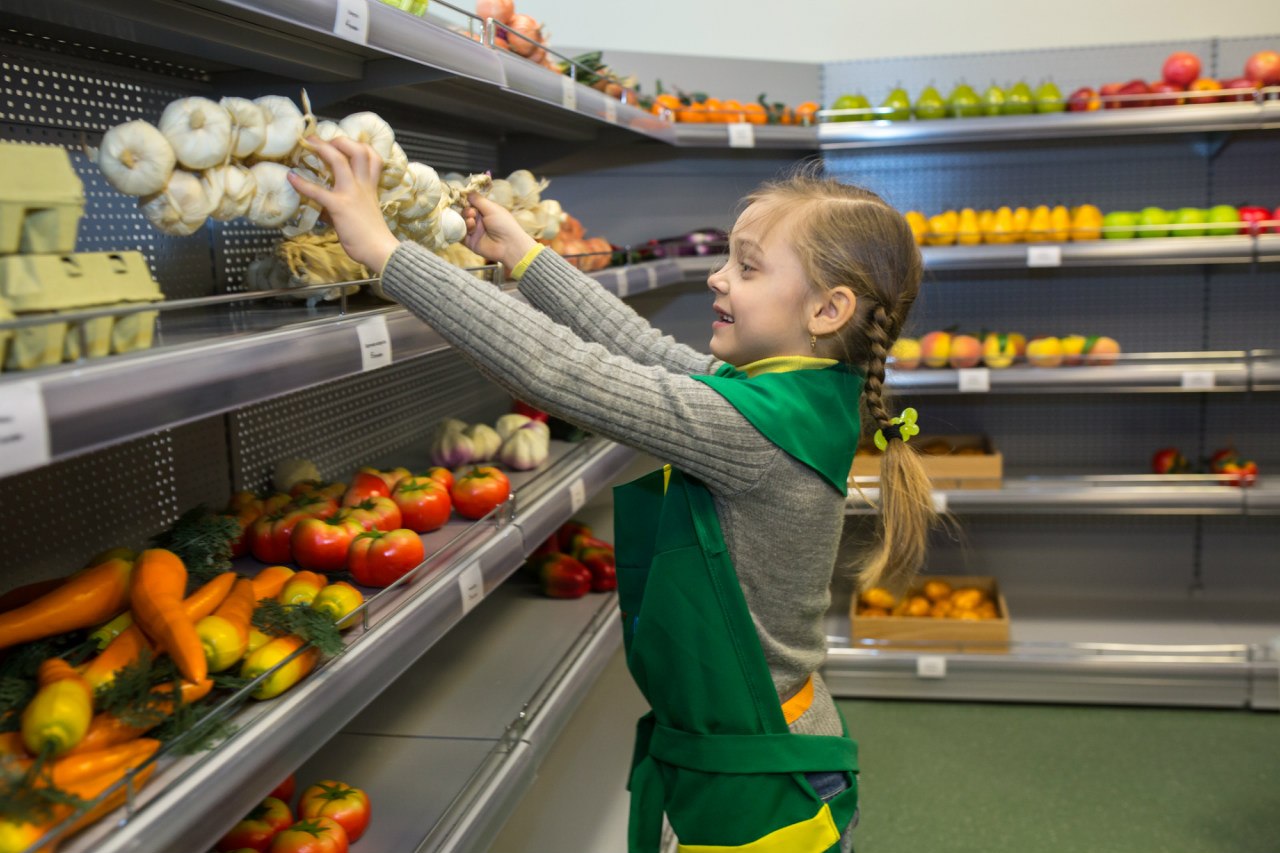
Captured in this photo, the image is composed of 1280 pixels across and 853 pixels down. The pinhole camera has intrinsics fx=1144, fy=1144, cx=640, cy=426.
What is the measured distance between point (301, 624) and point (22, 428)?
0.64 meters

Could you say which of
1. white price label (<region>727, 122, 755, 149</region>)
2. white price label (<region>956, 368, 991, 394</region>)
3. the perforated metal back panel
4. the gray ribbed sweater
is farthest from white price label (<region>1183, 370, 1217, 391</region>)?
the gray ribbed sweater

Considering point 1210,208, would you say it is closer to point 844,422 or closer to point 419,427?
point 419,427

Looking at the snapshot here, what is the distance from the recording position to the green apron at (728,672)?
1.49m

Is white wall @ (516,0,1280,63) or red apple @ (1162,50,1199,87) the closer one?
red apple @ (1162,50,1199,87)

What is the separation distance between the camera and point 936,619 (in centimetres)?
404

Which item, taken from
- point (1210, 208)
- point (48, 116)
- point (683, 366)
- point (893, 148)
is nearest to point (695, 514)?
point (683, 366)

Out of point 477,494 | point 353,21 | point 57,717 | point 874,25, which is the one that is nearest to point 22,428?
point 57,717

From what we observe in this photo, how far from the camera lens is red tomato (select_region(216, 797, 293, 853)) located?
65.4 inches

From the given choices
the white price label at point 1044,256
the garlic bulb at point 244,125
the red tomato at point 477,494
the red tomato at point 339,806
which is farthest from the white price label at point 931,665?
the garlic bulb at point 244,125

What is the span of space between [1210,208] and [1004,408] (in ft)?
3.46

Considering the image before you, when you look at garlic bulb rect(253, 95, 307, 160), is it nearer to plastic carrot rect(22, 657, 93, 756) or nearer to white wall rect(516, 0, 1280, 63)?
plastic carrot rect(22, 657, 93, 756)

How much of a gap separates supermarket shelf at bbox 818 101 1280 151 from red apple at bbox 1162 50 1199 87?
0.61 feet

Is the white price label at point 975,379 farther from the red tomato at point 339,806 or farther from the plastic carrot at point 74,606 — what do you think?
the plastic carrot at point 74,606

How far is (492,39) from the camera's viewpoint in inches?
80.2
